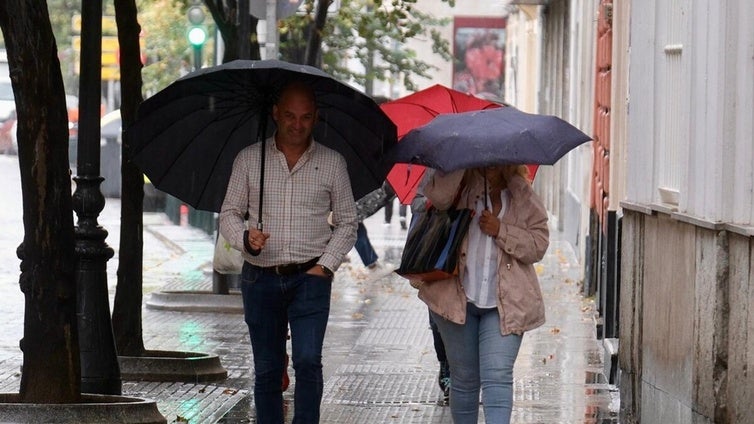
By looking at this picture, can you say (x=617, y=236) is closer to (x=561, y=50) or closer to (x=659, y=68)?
(x=659, y=68)

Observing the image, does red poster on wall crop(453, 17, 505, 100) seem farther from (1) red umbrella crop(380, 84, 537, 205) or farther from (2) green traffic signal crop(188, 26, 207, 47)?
(1) red umbrella crop(380, 84, 537, 205)

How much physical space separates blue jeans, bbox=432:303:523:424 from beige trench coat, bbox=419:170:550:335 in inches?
2.8

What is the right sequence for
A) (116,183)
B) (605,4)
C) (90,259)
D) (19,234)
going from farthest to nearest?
(116,183) → (19,234) → (605,4) → (90,259)

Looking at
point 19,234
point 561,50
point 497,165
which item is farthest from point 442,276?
point 561,50

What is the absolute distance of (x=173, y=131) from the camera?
816 centimetres

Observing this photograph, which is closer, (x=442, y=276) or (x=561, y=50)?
(x=442, y=276)

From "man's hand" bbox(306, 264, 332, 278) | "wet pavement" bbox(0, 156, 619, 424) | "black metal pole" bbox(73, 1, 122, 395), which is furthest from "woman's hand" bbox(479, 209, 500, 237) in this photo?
"black metal pole" bbox(73, 1, 122, 395)

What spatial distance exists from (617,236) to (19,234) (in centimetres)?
1640

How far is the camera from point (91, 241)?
9.89 metres

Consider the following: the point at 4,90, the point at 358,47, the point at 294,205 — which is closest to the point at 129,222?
the point at 294,205

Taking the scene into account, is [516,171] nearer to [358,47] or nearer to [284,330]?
[284,330]

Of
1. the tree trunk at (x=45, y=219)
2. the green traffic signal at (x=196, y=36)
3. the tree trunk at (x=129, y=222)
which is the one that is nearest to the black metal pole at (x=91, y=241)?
the tree trunk at (x=45, y=219)

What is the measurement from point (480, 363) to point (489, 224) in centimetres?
62

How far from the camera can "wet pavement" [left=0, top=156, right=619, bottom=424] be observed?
1024 cm
